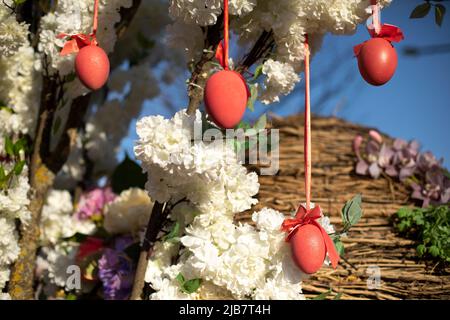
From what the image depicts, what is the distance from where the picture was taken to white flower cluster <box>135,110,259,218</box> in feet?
2.74

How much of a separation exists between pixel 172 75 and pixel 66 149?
0.61 meters

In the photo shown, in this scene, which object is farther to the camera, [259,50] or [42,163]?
[42,163]

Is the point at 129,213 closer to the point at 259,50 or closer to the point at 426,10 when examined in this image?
the point at 259,50

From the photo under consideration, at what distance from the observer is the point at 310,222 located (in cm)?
81

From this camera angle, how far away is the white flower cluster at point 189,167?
0.83 m

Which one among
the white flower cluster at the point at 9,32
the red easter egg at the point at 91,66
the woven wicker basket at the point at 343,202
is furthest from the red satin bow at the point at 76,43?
the woven wicker basket at the point at 343,202

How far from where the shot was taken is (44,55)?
3.95ft

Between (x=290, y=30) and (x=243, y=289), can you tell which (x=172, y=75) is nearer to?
(x=290, y=30)

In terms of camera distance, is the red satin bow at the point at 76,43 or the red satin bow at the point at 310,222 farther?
the red satin bow at the point at 76,43

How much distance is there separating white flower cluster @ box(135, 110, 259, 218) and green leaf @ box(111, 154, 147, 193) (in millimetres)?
590

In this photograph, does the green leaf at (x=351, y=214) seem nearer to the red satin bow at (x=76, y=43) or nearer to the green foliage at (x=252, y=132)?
the green foliage at (x=252, y=132)

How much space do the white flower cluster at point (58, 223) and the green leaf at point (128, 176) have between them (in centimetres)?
15

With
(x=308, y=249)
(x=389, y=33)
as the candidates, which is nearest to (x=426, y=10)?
(x=389, y=33)

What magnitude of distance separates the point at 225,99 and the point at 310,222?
236 millimetres
